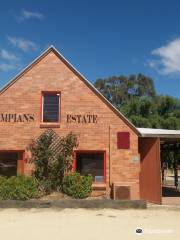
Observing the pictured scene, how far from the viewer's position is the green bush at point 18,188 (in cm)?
1598

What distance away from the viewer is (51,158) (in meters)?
17.1

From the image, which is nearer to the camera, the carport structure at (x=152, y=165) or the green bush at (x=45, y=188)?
the green bush at (x=45, y=188)

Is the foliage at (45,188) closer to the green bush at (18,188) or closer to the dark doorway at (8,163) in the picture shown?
the green bush at (18,188)

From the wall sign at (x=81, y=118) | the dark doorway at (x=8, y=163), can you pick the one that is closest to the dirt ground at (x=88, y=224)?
the dark doorway at (x=8, y=163)

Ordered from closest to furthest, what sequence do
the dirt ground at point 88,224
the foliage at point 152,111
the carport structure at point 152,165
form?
the dirt ground at point 88,224, the carport structure at point 152,165, the foliage at point 152,111

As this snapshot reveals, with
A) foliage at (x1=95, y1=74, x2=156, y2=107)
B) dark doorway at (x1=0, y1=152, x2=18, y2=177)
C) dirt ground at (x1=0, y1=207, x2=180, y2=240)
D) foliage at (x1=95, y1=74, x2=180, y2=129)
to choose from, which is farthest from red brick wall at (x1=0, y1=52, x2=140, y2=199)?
foliage at (x1=95, y1=74, x2=156, y2=107)

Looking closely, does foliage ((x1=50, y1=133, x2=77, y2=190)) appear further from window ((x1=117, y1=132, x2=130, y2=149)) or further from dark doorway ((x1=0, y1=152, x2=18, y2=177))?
window ((x1=117, y1=132, x2=130, y2=149))

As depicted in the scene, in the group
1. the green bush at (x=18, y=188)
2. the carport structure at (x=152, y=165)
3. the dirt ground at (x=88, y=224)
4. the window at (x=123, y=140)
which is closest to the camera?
the dirt ground at (x=88, y=224)

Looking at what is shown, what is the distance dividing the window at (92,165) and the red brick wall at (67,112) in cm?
32

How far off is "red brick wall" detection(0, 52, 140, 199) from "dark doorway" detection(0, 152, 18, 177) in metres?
0.34

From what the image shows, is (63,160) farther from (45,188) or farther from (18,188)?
(18,188)

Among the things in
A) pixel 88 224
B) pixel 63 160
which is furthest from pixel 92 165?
pixel 88 224

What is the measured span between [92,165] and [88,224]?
18.9 ft

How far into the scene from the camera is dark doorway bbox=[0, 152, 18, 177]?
57.4ft
